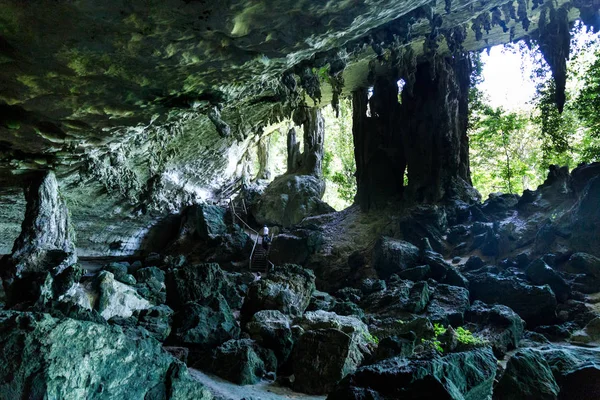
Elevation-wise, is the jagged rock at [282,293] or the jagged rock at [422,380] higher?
the jagged rock at [282,293]

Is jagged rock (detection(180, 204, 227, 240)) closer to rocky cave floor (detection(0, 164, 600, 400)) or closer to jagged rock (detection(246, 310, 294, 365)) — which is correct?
rocky cave floor (detection(0, 164, 600, 400))

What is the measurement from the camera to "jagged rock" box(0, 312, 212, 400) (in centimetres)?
311

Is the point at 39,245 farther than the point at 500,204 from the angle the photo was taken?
No

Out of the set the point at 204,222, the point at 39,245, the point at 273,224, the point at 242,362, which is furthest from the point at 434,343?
the point at 273,224

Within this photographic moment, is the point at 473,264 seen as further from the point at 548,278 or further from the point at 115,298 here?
the point at 115,298

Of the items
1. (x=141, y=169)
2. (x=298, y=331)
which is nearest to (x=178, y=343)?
(x=298, y=331)

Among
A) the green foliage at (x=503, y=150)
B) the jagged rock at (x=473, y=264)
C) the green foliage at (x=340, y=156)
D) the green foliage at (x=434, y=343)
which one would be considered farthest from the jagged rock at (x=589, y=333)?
the green foliage at (x=340, y=156)

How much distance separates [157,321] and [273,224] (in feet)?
42.7

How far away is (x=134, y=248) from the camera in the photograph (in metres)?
19.2

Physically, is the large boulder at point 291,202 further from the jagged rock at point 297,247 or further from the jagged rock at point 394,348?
the jagged rock at point 394,348

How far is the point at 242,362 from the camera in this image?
532 centimetres

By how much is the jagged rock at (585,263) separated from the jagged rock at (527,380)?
20.7 ft

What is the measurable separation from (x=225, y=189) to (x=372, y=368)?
19.4m

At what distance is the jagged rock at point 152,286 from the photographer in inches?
375
